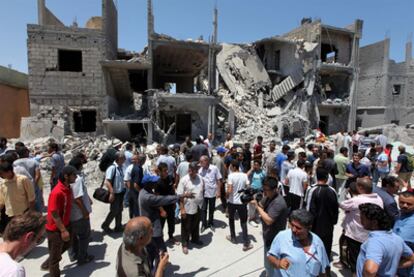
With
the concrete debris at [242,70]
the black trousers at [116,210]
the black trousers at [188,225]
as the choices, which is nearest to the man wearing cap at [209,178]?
the black trousers at [188,225]

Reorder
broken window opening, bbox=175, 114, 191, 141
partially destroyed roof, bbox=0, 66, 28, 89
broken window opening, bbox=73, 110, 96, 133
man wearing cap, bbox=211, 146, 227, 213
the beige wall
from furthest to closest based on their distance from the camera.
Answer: broken window opening, bbox=175, 114, 191, 141
the beige wall
partially destroyed roof, bbox=0, 66, 28, 89
broken window opening, bbox=73, 110, 96, 133
man wearing cap, bbox=211, 146, 227, 213

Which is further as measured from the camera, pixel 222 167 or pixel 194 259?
pixel 222 167

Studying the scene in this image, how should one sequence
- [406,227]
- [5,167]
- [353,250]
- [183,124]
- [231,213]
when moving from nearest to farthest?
[406,227]
[353,250]
[5,167]
[231,213]
[183,124]

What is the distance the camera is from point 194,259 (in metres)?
4.15

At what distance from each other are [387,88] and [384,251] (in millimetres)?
27992

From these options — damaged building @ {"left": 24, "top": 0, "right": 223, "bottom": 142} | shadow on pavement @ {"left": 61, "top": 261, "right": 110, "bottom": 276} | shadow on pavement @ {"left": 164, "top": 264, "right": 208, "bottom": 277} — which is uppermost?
damaged building @ {"left": 24, "top": 0, "right": 223, "bottom": 142}

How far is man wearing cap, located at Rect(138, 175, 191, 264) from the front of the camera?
334 centimetres

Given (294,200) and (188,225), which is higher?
(294,200)

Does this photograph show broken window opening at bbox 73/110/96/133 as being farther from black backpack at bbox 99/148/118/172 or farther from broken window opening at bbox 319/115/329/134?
broken window opening at bbox 319/115/329/134

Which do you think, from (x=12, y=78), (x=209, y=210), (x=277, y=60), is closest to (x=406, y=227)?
(x=209, y=210)

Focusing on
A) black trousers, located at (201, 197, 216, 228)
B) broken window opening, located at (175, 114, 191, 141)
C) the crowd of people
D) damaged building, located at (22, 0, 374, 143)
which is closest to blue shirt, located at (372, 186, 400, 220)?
the crowd of people

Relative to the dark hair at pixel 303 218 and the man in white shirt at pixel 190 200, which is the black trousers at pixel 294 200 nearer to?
the man in white shirt at pixel 190 200

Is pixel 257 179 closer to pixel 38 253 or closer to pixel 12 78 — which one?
pixel 38 253

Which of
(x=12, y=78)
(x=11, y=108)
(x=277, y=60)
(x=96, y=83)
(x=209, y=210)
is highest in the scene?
(x=277, y=60)
